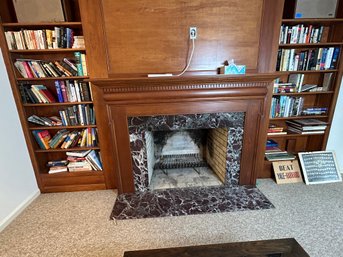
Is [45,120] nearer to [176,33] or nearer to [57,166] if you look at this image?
[57,166]

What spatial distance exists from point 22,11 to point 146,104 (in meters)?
1.43

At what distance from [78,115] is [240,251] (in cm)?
193

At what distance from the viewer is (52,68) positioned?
1923 mm

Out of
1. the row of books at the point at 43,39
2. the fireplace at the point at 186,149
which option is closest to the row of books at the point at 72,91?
the row of books at the point at 43,39

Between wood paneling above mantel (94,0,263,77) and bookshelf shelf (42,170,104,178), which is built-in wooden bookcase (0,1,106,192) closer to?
bookshelf shelf (42,170,104,178)

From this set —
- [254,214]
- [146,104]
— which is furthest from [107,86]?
[254,214]

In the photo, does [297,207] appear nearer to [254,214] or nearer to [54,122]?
[254,214]

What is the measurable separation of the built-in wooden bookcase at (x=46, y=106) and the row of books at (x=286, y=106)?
2051 mm

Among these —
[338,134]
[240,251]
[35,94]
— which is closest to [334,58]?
[338,134]

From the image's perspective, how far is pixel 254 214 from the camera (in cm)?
180

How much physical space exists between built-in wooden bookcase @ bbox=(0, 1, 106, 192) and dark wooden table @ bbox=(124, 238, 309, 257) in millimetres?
1427

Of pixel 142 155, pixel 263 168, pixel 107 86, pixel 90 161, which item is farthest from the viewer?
pixel 263 168

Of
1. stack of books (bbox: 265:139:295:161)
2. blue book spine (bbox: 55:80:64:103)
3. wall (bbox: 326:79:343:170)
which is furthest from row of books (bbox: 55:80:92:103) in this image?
wall (bbox: 326:79:343:170)

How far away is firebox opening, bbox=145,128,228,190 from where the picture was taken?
231cm
